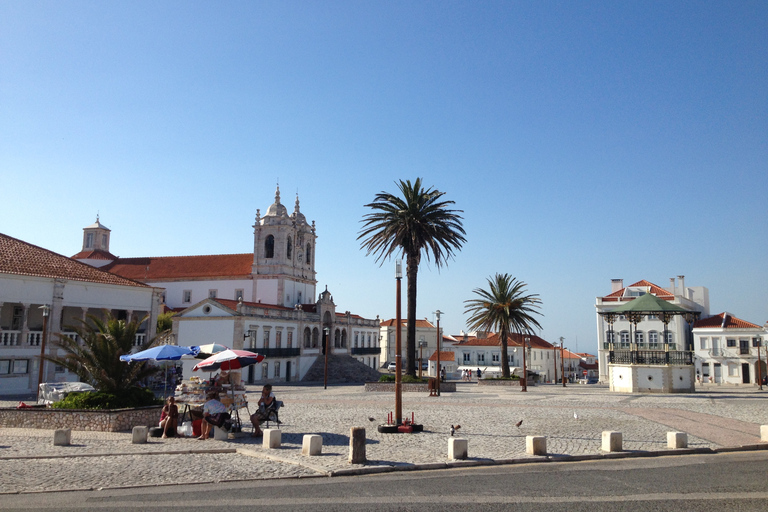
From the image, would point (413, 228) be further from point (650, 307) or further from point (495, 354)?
point (495, 354)

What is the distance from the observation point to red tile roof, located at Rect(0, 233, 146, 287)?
37.8 meters


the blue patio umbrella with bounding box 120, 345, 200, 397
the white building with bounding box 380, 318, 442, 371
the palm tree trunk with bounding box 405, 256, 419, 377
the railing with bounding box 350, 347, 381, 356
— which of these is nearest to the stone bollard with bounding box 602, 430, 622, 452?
the blue patio umbrella with bounding box 120, 345, 200, 397

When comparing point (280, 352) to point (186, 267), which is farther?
point (186, 267)

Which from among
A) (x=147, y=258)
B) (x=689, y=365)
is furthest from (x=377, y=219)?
(x=147, y=258)

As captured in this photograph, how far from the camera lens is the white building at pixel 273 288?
60656mm

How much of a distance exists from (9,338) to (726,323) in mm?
62840

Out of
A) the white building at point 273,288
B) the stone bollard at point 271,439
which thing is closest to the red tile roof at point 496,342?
the white building at point 273,288

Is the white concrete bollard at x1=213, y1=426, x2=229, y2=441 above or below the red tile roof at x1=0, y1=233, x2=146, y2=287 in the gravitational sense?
below

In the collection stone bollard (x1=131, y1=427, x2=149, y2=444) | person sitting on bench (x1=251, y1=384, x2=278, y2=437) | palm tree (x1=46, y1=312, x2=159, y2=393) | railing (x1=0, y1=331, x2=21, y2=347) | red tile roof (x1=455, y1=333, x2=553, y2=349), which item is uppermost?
red tile roof (x1=455, y1=333, x2=553, y2=349)

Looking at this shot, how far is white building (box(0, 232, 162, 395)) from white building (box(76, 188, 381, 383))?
1311 centimetres

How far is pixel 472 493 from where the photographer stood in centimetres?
1066

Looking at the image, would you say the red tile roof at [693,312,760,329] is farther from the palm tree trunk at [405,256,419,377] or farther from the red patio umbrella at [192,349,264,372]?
the red patio umbrella at [192,349,264,372]

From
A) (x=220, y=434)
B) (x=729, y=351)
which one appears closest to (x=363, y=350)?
(x=729, y=351)

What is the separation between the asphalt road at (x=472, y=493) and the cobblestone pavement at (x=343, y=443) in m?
0.75
